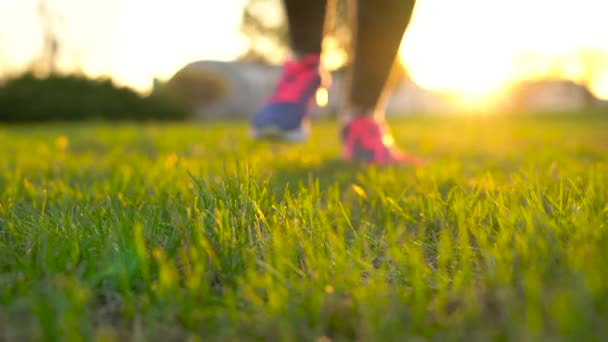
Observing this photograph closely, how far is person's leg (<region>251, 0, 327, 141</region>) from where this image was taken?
10.1 ft

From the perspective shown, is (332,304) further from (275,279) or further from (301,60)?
(301,60)

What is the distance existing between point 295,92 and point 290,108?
0.10 m

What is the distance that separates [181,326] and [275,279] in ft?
0.56

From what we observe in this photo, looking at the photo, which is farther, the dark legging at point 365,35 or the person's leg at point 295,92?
the person's leg at point 295,92

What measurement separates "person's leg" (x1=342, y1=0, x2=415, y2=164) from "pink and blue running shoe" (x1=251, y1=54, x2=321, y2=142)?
449 mm

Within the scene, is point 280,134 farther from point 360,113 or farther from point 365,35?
point 365,35

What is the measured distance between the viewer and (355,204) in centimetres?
159

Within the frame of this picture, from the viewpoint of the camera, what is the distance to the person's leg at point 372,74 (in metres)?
2.35

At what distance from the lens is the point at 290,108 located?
132 inches

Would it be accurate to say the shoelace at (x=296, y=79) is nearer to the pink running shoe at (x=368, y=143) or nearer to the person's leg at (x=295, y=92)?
the person's leg at (x=295, y=92)

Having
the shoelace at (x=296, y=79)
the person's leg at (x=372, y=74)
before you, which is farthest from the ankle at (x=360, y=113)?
the shoelace at (x=296, y=79)

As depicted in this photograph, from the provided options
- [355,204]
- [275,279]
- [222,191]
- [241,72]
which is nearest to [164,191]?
[222,191]

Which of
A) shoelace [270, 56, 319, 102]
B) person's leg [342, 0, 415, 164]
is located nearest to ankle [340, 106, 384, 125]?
person's leg [342, 0, 415, 164]

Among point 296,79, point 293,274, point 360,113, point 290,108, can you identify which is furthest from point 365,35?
point 293,274
